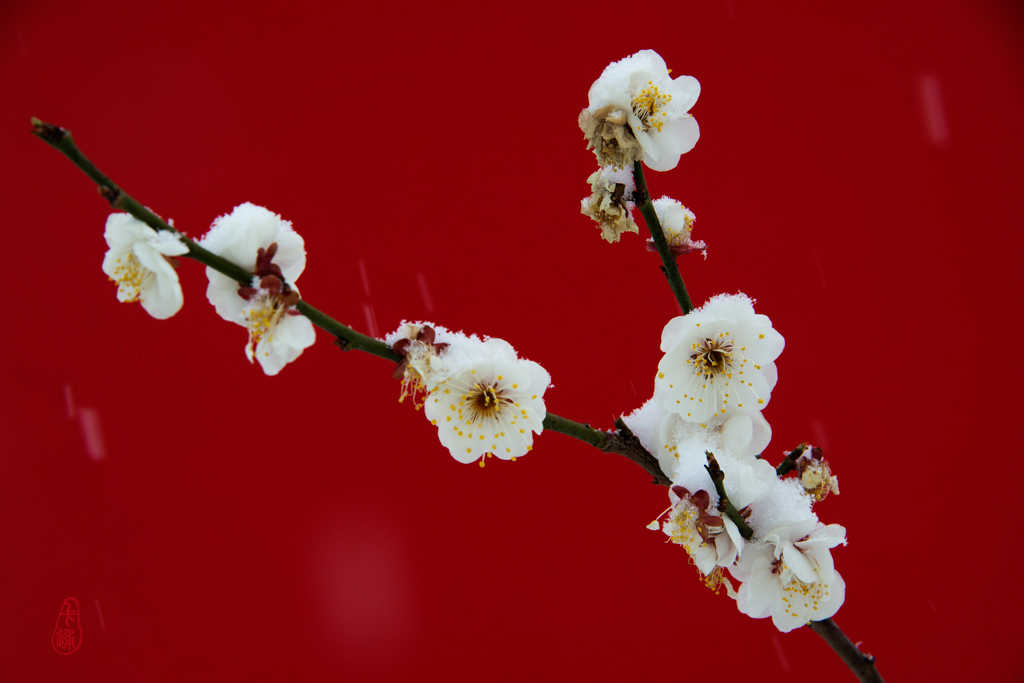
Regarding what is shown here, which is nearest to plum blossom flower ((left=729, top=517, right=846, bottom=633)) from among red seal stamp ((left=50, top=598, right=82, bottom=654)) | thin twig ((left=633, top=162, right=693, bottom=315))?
thin twig ((left=633, top=162, right=693, bottom=315))

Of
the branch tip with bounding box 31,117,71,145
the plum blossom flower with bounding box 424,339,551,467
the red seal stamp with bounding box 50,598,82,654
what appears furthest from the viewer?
the red seal stamp with bounding box 50,598,82,654

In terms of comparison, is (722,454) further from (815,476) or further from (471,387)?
(471,387)

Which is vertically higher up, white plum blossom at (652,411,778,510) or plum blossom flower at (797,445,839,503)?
white plum blossom at (652,411,778,510)

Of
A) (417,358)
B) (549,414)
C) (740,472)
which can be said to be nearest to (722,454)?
(740,472)

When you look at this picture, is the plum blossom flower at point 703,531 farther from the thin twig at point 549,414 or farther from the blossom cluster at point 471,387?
the blossom cluster at point 471,387

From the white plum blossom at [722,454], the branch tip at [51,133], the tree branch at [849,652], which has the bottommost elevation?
the tree branch at [849,652]

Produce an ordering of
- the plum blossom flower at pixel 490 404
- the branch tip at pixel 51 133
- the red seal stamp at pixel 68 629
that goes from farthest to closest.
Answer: the red seal stamp at pixel 68 629
the plum blossom flower at pixel 490 404
the branch tip at pixel 51 133

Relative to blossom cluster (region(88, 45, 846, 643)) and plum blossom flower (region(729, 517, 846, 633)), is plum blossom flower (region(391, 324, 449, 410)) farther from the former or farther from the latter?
plum blossom flower (region(729, 517, 846, 633))

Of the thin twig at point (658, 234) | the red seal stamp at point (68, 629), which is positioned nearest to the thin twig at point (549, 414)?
the thin twig at point (658, 234)
